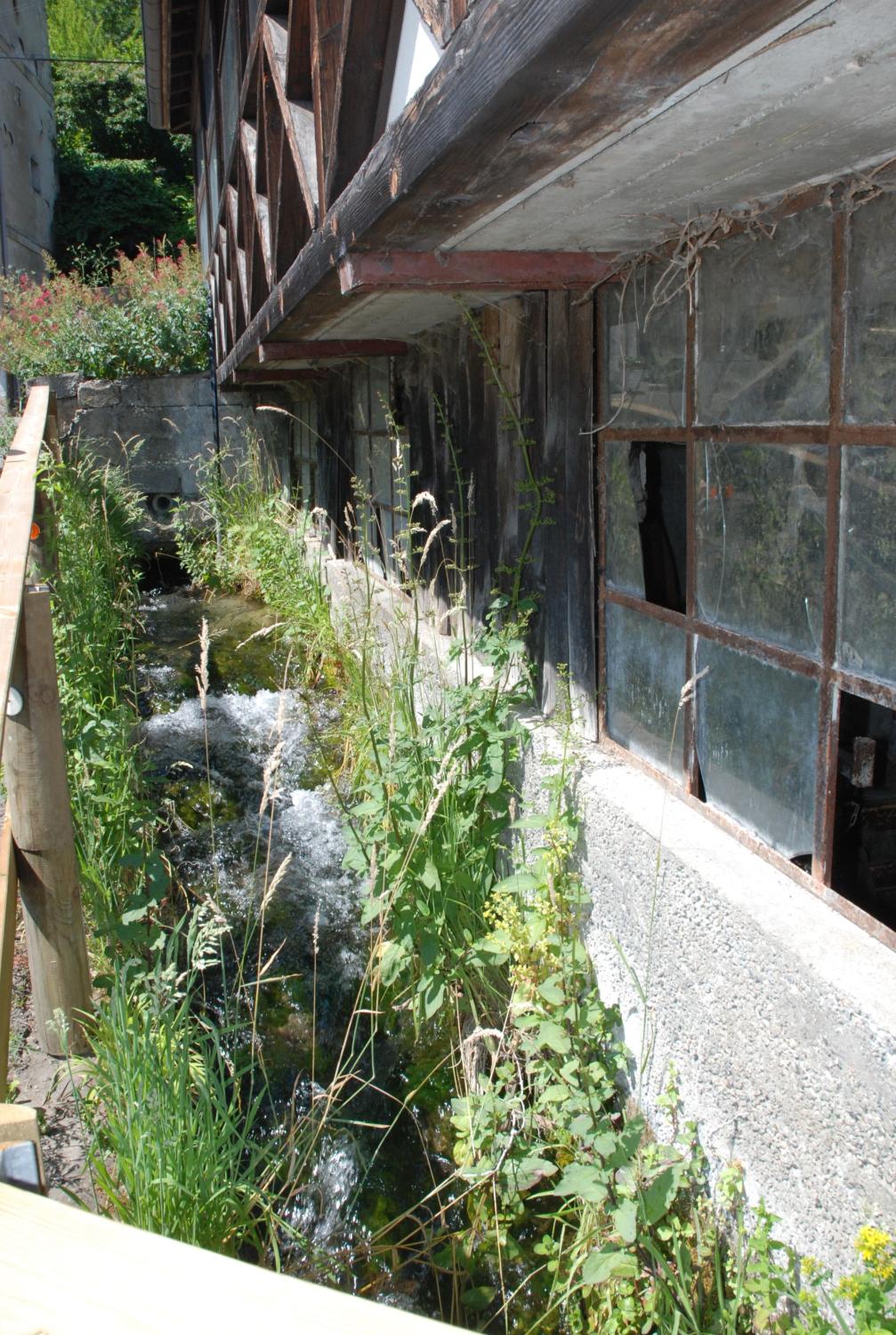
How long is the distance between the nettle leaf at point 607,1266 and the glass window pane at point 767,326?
1637 millimetres

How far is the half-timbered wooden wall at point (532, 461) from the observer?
2.87 meters

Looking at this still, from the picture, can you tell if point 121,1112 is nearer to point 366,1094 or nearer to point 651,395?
point 366,1094

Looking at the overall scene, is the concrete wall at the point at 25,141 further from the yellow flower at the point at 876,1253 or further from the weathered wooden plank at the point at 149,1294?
the weathered wooden plank at the point at 149,1294

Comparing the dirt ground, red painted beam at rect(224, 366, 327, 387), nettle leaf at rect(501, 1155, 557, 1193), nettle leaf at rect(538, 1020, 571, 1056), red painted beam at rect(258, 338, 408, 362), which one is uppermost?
red painted beam at rect(224, 366, 327, 387)

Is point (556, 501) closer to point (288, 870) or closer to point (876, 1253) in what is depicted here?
point (288, 870)

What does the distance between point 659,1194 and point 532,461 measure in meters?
2.10

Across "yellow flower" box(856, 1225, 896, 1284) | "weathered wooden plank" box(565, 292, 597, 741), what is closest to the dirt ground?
"yellow flower" box(856, 1225, 896, 1284)

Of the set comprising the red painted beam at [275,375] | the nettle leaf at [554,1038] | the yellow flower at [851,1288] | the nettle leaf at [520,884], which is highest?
the red painted beam at [275,375]

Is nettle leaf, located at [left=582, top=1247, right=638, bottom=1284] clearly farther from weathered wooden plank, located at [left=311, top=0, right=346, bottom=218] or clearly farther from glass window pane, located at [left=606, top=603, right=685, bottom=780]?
weathered wooden plank, located at [left=311, top=0, right=346, bottom=218]

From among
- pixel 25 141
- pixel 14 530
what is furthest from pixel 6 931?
pixel 25 141

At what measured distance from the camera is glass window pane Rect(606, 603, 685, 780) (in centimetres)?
253

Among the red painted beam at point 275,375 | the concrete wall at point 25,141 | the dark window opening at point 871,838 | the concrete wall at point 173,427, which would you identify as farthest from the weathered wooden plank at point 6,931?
the concrete wall at point 25,141

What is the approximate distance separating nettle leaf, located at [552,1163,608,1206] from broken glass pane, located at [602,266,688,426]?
65.5 inches

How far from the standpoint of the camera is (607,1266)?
1.90m
